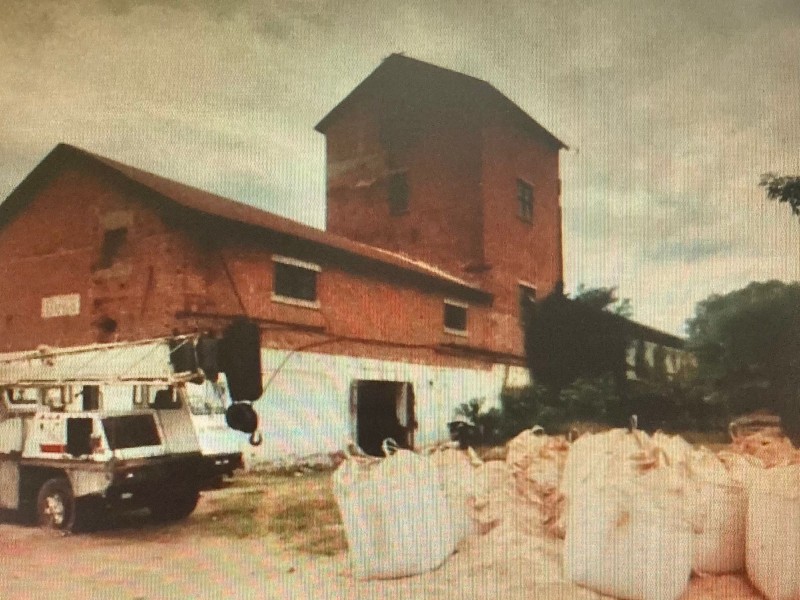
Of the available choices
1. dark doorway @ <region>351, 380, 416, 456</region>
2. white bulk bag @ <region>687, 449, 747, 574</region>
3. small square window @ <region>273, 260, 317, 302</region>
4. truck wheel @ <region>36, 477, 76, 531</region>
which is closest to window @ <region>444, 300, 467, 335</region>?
dark doorway @ <region>351, 380, 416, 456</region>

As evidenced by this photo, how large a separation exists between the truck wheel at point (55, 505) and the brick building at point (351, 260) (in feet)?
1.39

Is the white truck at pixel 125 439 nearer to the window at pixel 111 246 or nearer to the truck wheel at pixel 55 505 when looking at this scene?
the truck wheel at pixel 55 505

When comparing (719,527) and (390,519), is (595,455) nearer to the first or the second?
(719,527)

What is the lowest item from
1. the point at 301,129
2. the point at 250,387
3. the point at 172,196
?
the point at 250,387

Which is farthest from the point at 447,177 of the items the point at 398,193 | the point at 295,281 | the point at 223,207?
the point at 223,207

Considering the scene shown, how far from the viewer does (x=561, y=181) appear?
2721mm

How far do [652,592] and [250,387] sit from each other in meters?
1.27

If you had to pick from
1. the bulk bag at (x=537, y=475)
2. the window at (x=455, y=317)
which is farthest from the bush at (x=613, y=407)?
the window at (x=455, y=317)

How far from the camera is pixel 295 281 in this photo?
2504 millimetres

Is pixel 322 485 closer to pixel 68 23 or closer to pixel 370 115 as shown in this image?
pixel 370 115

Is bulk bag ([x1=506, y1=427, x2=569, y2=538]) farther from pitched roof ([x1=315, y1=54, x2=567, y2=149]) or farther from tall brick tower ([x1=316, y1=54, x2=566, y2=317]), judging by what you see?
pitched roof ([x1=315, y1=54, x2=567, y2=149])

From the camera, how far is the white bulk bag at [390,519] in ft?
7.54

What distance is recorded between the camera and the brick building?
2393 mm

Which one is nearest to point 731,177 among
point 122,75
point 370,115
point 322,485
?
point 370,115
